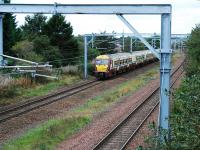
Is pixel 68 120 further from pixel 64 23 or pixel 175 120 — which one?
pixel 64 23

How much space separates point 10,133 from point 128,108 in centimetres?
826

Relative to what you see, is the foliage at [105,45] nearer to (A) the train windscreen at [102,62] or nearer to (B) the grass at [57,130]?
(A) the train windscreen at [102,62]

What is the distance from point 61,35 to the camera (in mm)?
53719

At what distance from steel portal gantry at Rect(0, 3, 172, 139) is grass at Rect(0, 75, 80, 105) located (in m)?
10.0

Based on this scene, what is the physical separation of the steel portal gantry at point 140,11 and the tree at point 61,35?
33527 millimetres

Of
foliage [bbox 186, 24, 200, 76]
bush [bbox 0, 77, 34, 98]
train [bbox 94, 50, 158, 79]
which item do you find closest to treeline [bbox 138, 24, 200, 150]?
foliage [bbox 186, 24, 200, 76]

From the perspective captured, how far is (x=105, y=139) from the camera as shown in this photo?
56.2 feet

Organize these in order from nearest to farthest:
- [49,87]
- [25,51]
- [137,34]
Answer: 1. [137,34]
2. [49,87]
3. [25,51]

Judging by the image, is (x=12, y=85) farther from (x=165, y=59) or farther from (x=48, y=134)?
(x=165, y=59)

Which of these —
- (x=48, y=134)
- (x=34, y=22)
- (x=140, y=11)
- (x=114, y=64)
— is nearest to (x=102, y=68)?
(x=114, y=64)

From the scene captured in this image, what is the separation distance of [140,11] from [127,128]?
590cm

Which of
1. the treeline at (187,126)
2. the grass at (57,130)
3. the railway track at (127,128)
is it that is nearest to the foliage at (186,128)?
Result: the treeline at (187,126)

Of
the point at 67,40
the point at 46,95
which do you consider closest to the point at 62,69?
the point at 67,40

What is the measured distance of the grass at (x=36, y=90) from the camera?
28719 millimetres
